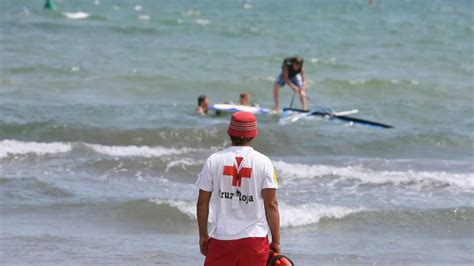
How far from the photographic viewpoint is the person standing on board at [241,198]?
554 cm

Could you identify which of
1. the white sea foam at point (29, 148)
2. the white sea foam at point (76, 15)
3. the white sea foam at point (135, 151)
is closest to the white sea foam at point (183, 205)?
the white sea foam at point (135, 151)

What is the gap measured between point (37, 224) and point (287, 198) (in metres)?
3.04

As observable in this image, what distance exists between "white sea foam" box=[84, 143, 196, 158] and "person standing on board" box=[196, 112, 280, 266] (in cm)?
847

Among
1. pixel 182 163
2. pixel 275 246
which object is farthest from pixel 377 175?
pixel 275 246

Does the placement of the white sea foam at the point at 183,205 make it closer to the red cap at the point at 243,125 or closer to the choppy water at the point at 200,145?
the choppy water at the point at 200,145

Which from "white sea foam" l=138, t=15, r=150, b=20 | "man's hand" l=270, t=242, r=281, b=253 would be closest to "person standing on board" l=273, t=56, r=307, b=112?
"man's hand" l=270, t=242, r=281, b=253

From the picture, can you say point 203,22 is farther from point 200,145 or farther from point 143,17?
point 200,145

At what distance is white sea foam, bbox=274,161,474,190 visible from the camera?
12.3 meters

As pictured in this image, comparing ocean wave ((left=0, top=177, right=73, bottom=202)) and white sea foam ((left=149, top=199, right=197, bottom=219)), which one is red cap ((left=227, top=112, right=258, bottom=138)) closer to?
white sea foam ((left=149, top=199, right=197, bottom=219))

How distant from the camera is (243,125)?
5.55 metres

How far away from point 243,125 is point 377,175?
7.48 m

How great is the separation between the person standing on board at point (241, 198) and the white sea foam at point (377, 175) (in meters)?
6.94

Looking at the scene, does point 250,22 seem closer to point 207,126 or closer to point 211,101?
point 211,101

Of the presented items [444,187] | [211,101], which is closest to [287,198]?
[444,187]
